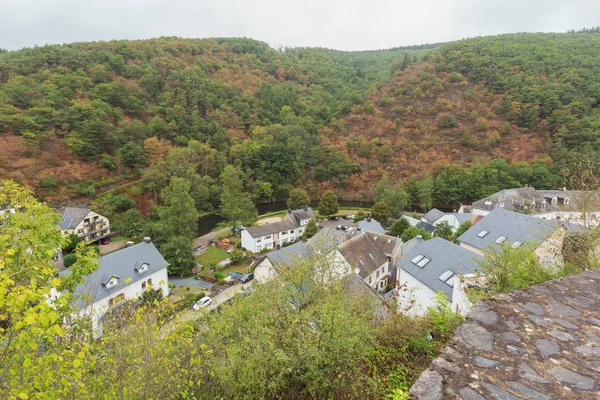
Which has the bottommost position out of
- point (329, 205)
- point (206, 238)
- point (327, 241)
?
point (206, 238)

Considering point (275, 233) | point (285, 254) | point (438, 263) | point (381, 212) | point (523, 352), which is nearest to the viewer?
point (523, 352)

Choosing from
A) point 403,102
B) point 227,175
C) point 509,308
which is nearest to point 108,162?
point 227,175

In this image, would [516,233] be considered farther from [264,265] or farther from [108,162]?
[108,162]

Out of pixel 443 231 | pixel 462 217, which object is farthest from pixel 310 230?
pixel 462 217

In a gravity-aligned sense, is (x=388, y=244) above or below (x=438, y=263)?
below

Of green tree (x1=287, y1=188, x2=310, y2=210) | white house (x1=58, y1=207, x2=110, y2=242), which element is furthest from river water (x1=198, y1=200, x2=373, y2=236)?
white house (x1=58, y1=207, x2=110, y2=242)

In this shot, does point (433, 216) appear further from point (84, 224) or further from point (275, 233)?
point (84, 224)
